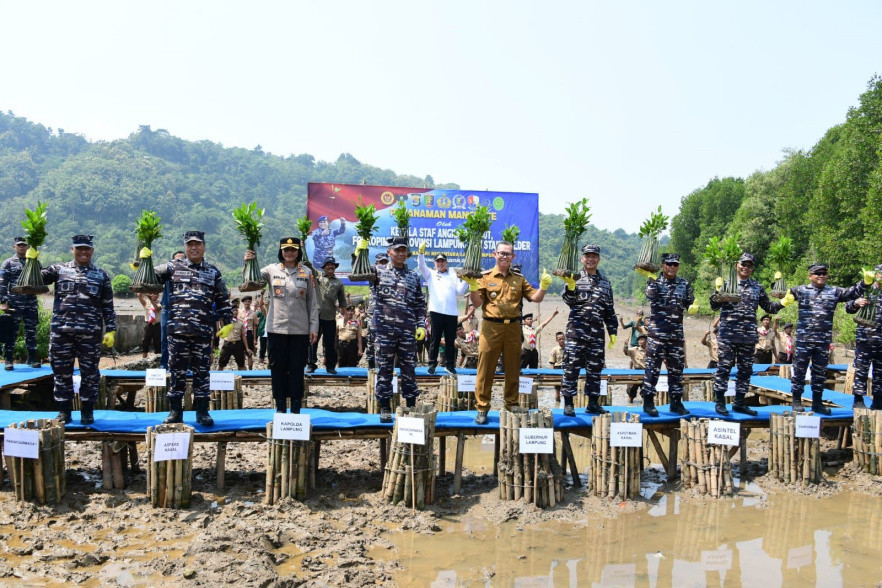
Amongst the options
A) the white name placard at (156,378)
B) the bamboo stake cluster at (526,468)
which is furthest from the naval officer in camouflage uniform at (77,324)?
the bamboo stake cluster at (526,468)

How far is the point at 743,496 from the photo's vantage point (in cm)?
704

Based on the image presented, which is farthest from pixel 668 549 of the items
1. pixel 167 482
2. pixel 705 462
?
pixel 167 482

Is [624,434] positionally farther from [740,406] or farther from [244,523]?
[244,523]

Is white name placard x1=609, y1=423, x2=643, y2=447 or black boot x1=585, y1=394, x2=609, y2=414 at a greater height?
black boot x1=585, y1=394, x2=609, y2=414

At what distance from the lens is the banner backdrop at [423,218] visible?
59.5 ft

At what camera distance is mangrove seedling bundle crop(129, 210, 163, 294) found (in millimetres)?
6227

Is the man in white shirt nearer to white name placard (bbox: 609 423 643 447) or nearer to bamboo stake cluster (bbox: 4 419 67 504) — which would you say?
white name placard (bbox: 609 423 643 447)

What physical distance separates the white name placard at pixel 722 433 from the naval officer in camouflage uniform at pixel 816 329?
72.5 inches

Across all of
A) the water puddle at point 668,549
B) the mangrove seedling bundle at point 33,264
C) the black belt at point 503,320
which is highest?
the mangrove seedling bundle at point 33,264

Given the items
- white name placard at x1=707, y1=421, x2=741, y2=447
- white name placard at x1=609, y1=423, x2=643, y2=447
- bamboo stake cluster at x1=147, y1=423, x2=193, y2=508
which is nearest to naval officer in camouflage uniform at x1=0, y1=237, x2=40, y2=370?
bamboo stake cluster at x1=147, y1=423, x2=193, y2=508

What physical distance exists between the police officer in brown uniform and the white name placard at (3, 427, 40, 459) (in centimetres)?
421

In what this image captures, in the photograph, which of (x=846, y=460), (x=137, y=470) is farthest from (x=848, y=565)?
(x=137, y=470)

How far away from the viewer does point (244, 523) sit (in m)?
5.58

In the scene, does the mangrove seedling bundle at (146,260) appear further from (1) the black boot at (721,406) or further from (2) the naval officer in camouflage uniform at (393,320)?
(1) the black boot at (721,406)
